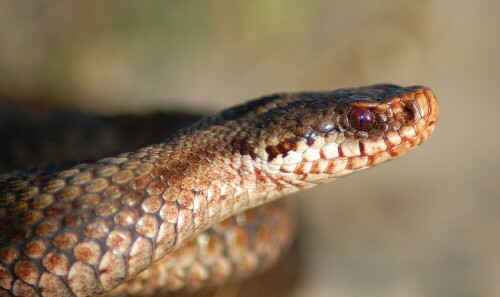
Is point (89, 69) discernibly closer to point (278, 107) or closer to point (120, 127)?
point (120, 127)

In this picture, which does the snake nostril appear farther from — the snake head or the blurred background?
the blurred background

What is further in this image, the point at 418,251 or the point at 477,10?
the point at 477,10

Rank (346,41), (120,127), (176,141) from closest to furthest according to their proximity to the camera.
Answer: (176,141) → (120,127) → (346,41)

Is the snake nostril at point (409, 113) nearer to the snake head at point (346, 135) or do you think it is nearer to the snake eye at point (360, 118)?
the snake head at point (346, 135)

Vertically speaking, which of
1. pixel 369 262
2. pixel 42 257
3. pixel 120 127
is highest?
pixel 120 127

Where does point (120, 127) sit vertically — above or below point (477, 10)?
below

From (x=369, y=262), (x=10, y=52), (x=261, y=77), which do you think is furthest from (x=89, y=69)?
(x=369, y=262)

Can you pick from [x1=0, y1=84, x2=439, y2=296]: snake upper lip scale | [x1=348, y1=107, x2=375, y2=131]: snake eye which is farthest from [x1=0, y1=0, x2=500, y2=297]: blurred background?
[x1=348, y1=107, x2=375, y2=131]: snake eye
